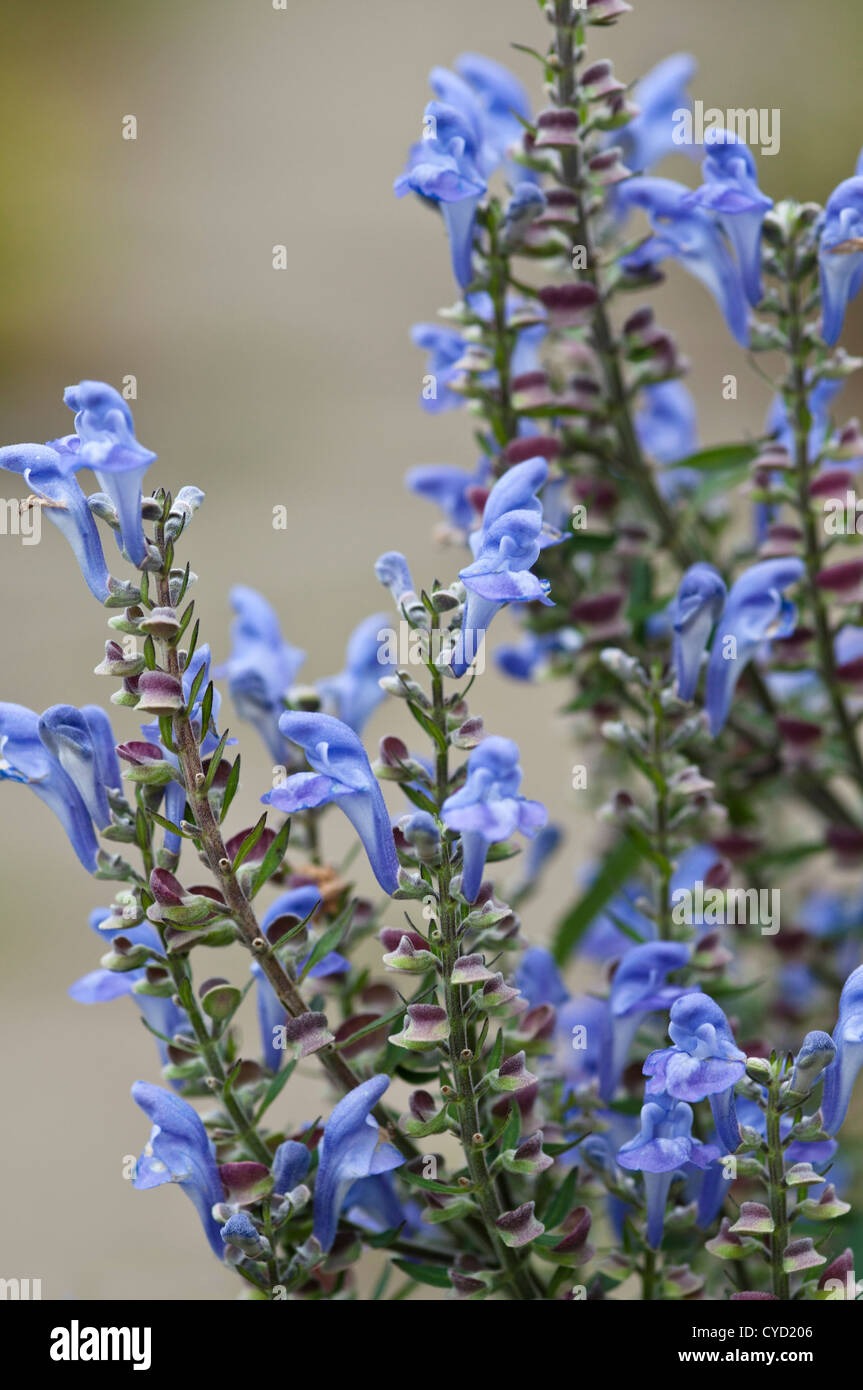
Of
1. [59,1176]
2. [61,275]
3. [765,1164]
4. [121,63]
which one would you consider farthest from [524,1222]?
[121,63]

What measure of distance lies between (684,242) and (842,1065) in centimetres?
40

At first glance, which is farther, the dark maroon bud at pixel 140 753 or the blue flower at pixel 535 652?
the blue flower at pixel 535 652

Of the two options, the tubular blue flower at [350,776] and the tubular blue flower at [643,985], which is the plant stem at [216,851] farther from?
the tubular blue flower at [643,985]

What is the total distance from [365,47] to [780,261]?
2219 millimetres

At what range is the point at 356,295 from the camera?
7.97 feet

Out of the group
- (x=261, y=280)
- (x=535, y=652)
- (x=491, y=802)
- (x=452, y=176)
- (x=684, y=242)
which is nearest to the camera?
(x=491, y=802)

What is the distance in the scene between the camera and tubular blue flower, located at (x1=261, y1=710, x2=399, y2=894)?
48 centimetres

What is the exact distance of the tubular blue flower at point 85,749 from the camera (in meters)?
0.50

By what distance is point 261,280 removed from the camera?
8.47 ft

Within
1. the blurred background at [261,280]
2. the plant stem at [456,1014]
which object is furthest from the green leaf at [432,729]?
the blurred background at [261,280]

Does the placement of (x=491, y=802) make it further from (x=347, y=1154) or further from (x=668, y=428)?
(x=668, y=428)

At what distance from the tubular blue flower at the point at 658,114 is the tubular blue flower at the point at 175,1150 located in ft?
1.92

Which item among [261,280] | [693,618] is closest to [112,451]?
[693,618]

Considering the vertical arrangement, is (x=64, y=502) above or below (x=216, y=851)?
above
